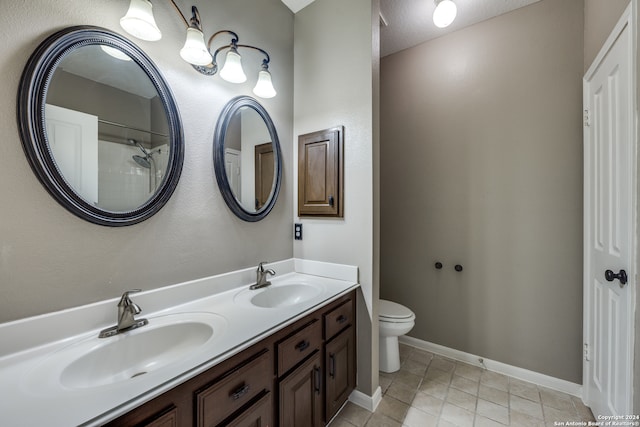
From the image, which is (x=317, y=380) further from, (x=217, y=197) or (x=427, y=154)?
(x=427, y=154)

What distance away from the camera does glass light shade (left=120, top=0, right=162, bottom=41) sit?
0.97m

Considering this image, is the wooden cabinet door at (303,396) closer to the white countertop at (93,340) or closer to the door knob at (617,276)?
the white countertop at (93,340)

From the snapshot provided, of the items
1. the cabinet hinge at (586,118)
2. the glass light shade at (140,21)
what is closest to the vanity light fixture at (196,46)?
the glass light shade at (140,21)

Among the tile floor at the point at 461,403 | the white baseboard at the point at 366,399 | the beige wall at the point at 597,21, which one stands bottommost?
the tile floor at the point at 461,403

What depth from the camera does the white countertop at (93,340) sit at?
0.58 m

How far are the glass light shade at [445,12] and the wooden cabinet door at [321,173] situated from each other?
987mm

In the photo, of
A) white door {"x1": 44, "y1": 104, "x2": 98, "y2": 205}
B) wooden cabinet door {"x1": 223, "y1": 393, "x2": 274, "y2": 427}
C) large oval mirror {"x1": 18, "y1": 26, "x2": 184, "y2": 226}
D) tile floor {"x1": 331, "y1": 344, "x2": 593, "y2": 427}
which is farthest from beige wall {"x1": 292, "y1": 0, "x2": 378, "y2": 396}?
white door {"x1": 44, "y1": 104, "x2": 98, "y2": 205}

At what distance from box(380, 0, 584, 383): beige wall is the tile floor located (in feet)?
0.65

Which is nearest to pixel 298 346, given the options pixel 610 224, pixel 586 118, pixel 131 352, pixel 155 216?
pixel 131 352

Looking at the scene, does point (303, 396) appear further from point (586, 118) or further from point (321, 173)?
point (586, 118)

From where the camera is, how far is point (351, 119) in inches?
64.1

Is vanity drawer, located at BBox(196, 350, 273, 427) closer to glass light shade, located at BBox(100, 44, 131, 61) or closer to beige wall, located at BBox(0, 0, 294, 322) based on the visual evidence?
beige wall, located at BBox(0, 0, 294, 322)

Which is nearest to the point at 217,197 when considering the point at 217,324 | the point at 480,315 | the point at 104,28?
the point at 217,324

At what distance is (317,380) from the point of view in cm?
126
